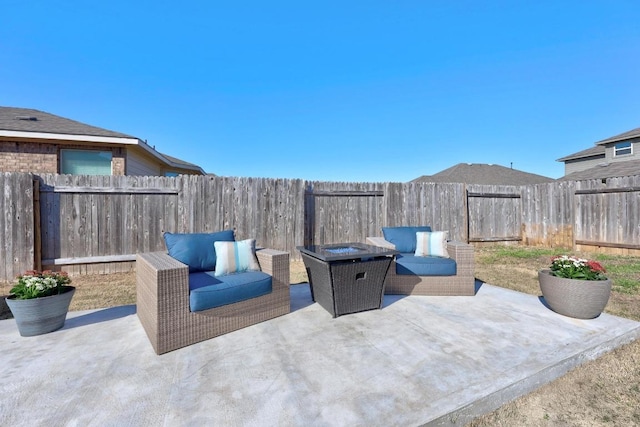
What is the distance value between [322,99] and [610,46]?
8.49 metres

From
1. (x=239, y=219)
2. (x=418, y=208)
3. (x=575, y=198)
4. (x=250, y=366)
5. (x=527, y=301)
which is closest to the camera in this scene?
(x=250, y=366)

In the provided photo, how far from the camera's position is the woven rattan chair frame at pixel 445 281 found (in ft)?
11.7

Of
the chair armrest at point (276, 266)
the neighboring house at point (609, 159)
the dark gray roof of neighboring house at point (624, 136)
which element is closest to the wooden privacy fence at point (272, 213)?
the chair armrest at point (276, 266)

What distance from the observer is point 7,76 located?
7301 mm

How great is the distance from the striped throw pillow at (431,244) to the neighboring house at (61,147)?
716 cm

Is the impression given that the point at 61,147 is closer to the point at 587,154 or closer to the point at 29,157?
the point at 29,157

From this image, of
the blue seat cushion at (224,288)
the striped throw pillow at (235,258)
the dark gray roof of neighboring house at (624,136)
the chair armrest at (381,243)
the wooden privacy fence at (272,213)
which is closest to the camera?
the blue seat cushion at (224,288)

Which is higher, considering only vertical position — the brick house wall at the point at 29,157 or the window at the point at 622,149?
the window at the point at 622,149

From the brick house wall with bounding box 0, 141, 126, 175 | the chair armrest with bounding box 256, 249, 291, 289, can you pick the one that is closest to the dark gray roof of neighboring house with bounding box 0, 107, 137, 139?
the brick house wall with bounding box 0, 141, 126, 175

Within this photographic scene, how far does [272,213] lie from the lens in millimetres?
5723

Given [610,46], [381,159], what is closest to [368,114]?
[381,159]

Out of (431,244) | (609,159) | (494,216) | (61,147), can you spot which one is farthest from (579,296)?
(609,159)

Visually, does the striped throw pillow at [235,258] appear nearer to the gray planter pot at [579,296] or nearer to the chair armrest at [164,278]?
the chair armrest at [164,278]

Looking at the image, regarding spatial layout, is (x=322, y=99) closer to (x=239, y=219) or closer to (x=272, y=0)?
(x=272, y=0)
